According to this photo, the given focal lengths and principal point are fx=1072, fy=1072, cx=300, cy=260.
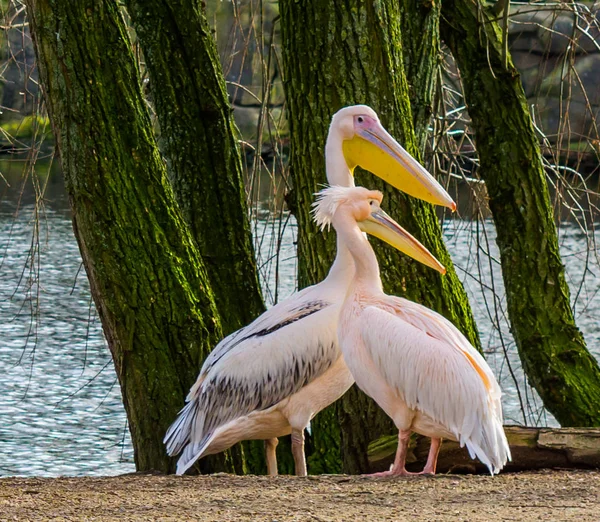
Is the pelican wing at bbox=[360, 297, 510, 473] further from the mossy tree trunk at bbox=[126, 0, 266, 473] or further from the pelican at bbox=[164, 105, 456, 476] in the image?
the mossy tree trunk at bbox=[126, 0, 266, 473]

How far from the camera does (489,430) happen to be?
3.70 m

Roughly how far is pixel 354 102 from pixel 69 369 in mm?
5834

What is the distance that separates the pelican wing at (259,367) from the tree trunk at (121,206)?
6.7 inches

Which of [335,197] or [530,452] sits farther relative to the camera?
[335,197]

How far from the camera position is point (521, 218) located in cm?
565

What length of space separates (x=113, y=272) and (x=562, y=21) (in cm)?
1885

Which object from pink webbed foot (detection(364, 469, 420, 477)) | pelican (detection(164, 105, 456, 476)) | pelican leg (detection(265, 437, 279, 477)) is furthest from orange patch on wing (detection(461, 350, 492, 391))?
pelican leg (detection(265, 437, 279, 477))

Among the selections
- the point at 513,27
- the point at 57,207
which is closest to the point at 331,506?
the point at 57,207

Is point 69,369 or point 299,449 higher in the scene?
point 299,449

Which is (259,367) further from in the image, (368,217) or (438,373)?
(438,373)

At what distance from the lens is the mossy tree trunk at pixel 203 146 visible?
212 inches

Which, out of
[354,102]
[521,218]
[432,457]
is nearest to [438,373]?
[432,457]

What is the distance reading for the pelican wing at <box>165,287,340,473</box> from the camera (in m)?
4.36

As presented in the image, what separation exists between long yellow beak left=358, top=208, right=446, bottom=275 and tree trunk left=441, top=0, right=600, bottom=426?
148 cm
